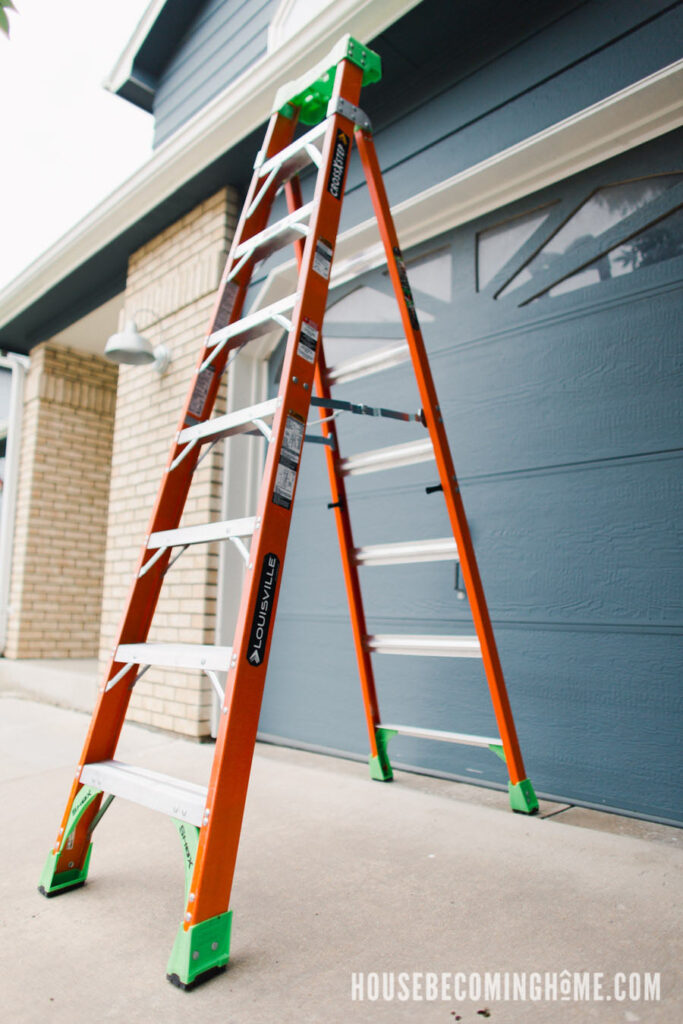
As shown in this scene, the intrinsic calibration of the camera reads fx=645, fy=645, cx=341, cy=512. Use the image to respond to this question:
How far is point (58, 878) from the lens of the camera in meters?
1.48

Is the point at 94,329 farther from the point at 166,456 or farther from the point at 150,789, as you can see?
the point at 150,789

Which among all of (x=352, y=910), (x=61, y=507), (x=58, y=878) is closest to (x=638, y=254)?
(x=352, y=910)

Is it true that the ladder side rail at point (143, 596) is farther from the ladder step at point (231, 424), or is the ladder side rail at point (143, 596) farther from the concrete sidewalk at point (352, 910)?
the concrete sidewalk at point (352, 910)

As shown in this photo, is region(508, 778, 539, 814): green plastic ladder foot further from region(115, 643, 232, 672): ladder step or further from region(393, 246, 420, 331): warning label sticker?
region(393, 246, 420, 331): warning label sticker

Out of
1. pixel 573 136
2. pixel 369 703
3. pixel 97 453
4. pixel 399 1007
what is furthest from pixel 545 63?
pixel 97 453

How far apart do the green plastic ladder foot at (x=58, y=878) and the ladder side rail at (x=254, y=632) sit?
530 mm

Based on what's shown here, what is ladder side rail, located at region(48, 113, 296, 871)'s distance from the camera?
4.95 ft

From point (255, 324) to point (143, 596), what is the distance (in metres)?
0.75

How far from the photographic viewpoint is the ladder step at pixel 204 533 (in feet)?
4.52

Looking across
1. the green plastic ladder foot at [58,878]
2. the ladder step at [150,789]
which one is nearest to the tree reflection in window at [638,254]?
the ladder step at [150,789]

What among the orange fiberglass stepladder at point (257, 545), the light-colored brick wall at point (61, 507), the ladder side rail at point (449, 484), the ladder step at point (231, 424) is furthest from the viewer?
the light-colored brick wall at point (61, 507)

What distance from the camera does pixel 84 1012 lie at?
1.05 meters

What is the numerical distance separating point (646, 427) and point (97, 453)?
197 inches

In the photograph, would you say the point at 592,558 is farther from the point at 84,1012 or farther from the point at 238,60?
the point at 238,60
